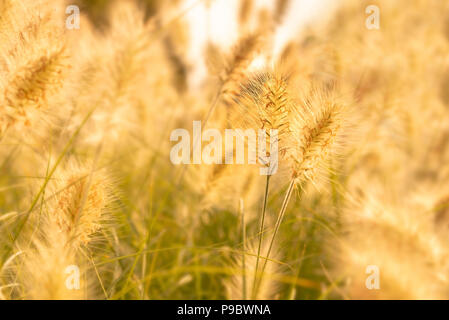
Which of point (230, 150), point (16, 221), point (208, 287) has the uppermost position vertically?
point (230, 150)

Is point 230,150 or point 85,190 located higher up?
point 230,150

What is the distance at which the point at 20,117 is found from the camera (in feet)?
2.41

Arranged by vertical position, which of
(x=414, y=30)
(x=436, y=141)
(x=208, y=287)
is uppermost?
(x=414, y=30)

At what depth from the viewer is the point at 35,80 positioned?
72 cm

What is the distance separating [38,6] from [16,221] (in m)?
0.49
